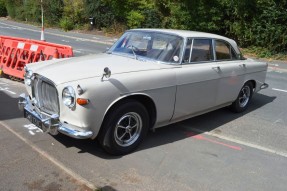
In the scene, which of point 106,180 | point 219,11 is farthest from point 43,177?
point 219,11

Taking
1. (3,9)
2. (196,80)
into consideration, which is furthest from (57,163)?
(3,9)

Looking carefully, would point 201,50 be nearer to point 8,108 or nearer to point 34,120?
point 34,120

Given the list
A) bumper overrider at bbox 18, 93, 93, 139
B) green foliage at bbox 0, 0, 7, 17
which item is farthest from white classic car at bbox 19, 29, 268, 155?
green foliage at bbox 0, 0, 7, 17

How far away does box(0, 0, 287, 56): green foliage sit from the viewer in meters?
17.5

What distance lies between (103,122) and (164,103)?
1009 mm

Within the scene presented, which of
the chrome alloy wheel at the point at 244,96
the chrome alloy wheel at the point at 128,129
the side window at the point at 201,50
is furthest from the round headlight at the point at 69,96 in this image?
the chrome alloy wheel at the point at 244,96

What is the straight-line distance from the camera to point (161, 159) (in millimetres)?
4660

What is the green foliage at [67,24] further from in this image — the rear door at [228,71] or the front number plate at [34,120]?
the front number plate at [34,120]

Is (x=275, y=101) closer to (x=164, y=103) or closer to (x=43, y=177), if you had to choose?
(x=164, y=103)

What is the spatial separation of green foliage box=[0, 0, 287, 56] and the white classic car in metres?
12.4

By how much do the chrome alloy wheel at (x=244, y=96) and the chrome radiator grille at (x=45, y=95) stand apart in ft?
12.8

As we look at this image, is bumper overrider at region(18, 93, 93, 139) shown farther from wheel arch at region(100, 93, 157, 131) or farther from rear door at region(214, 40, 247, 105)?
rear door at region(214, 40, 247, 105)

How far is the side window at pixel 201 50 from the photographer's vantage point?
555cm

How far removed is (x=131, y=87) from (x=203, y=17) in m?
16.8
